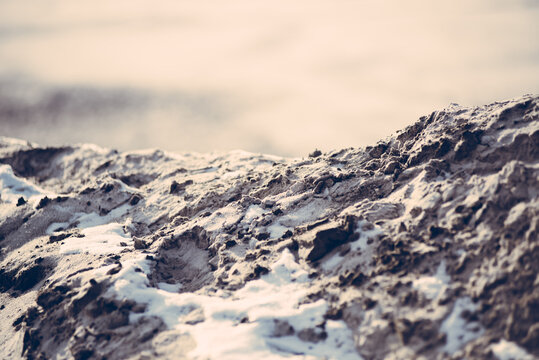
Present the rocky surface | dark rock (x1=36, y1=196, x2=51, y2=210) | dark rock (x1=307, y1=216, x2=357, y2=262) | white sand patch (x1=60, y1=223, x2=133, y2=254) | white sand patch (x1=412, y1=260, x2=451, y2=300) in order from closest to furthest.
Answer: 1. the rocky surface
2. white sand patch (x1=412, y1=260, x2=451, y2=300)
3. dark rock (x1=307, y1=216, x2=357, y2=262)
4. white sand patch (x1=60, y1=223, x2=133, y2=254)
5. dark rock (x1=36, y1=196, x2=51, y2=210)

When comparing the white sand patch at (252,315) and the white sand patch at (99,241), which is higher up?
the white sand patch at (99,241)

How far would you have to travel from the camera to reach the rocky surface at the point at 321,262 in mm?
38906

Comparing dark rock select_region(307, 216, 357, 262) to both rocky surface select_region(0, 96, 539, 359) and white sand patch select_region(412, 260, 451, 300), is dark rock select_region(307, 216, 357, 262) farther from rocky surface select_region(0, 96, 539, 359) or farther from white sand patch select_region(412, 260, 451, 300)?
white sand patch select_region(412, 260, 451, 300)

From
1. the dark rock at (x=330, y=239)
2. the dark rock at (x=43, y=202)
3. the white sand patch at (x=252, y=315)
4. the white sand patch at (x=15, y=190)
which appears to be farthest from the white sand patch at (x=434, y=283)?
the white sand patch at (x=15, y=190)

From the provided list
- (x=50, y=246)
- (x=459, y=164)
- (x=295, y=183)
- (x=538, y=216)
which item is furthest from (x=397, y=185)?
(x=50, y=246)

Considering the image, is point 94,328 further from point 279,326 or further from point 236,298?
point 279,326

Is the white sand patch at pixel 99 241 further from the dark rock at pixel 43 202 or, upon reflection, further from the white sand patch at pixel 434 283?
the white sand patch at pixel 434 283

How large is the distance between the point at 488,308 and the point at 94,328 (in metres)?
28.9

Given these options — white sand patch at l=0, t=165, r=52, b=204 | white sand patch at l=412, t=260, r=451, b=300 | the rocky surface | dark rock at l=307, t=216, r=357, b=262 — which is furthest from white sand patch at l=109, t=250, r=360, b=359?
white sand patch at l=0, t=165, r=52, b=204

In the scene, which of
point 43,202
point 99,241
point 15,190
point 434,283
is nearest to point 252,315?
point 434,283

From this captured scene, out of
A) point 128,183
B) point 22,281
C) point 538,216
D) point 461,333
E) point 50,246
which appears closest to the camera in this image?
point 461,333

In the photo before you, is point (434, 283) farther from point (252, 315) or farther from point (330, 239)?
point (252, 315)

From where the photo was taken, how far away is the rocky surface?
3891 centimetres

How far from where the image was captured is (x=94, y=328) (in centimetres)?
4566
